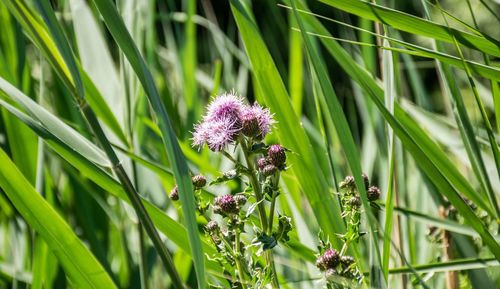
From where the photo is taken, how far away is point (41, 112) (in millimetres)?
479

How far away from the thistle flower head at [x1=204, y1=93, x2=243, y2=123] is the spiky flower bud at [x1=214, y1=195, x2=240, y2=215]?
5 centimetres

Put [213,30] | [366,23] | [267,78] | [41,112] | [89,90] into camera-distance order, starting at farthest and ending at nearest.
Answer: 1. [213,30]
2. [366,23]
3. [89,90]
4. [267,78]
5. [41,112]

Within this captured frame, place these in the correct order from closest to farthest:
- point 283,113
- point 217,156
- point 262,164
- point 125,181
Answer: point 125,181 → point 262,164 → point 283,113 → point 217,156

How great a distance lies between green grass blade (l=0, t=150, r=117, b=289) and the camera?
1.81 feet

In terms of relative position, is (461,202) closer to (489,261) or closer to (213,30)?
(489,261)

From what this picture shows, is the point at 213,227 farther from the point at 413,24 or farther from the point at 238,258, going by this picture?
the point at 413,24

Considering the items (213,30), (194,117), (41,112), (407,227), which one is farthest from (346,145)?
(213,30)

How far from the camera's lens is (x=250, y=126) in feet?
1.69

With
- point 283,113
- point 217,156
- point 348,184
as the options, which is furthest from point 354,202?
point 217,156

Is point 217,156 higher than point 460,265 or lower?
higher

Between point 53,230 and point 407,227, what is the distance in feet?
1.35

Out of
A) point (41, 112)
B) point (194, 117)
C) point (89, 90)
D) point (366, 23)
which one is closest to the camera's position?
→ point (41, 112)

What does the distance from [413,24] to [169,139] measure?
0.22 metres

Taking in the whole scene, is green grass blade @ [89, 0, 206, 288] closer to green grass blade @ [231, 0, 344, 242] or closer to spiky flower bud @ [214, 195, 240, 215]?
spiky flower bud @ [214, 195, 240, 215]
